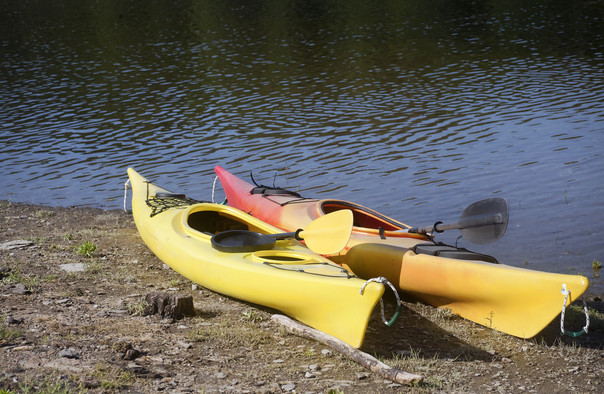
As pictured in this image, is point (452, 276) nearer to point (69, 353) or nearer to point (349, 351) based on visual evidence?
point (349, 351)

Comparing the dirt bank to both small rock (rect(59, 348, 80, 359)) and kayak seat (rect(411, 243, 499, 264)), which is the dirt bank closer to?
small rock (rect(59, 348, 80, 359))

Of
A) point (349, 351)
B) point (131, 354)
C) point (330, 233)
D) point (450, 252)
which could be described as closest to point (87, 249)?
point (330, 233)

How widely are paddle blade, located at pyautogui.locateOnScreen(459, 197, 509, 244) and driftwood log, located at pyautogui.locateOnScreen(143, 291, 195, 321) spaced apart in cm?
232

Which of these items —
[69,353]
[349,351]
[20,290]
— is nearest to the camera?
[69,353]

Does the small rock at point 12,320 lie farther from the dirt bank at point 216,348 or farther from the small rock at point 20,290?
the small rock at point 20,290

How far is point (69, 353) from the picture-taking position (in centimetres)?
457

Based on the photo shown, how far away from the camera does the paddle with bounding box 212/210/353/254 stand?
5.85 m

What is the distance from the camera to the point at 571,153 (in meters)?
10.6

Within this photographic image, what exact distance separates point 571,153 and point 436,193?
260cm

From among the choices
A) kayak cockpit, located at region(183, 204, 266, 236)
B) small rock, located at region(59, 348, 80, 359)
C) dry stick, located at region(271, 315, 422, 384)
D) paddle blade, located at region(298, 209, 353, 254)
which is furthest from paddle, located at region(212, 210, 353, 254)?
small rock, located at region(59, 348, 80, 359)

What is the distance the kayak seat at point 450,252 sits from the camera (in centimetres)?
570

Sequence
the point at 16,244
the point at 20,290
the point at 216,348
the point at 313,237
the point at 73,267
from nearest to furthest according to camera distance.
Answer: the point at 216,348, the point at 20,290, the point at 313,237, the point at 73,267, the point at 16,244

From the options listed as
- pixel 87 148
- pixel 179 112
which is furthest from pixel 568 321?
pixel 179 112

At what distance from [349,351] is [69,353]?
1799mm
